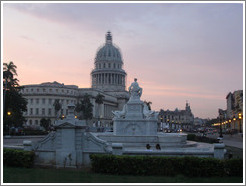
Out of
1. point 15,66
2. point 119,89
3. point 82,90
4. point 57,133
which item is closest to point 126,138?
point 57,133

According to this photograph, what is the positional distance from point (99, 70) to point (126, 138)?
14345 centimetres

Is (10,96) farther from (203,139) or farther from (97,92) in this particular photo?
(97,92)

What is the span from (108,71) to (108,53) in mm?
12423

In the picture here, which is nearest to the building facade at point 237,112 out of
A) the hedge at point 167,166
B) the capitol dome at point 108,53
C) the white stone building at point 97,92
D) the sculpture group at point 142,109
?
the sculpture group at point 142,109

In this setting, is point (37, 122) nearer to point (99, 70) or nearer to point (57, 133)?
point (99, 70)

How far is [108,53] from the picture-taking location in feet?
566

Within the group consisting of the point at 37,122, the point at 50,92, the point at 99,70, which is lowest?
the point at 37,122

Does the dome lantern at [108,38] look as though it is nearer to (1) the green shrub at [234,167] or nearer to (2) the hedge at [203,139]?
(2) the hedge at [203,139]

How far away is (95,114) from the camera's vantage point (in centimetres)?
13712

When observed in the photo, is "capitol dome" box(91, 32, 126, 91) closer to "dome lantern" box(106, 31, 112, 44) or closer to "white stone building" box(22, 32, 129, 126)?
"white stone building" box(22, 32, 129, 126)

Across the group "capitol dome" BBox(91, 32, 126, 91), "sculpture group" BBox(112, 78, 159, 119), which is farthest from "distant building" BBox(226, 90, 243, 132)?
"capitol dome" BBox(91, 32, 126, 91)

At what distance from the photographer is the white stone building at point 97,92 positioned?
123188mm

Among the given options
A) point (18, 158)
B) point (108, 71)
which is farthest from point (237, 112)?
point (18, 158)

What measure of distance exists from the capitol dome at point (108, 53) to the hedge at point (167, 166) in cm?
15475
